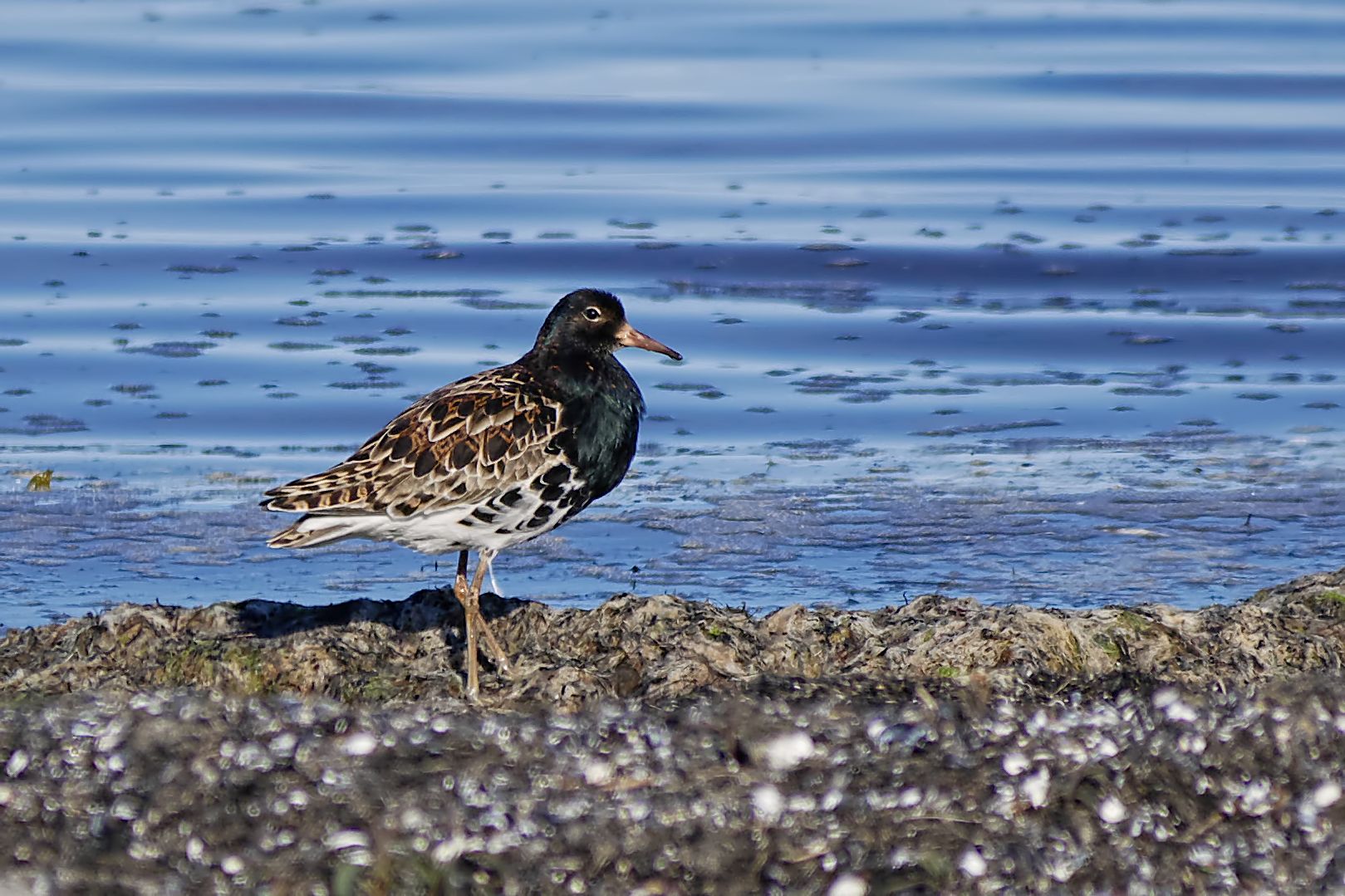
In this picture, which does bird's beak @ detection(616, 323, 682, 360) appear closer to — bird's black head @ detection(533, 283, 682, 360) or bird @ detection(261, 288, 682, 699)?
bird's black head @ detection(533, 283, 682, 360)

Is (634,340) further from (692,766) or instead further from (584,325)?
(692,766)

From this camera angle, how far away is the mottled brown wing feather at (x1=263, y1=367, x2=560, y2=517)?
7.43 meters

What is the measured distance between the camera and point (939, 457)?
1113 centimetres

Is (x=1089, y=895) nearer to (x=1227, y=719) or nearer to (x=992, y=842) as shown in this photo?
(x=992, y=842)

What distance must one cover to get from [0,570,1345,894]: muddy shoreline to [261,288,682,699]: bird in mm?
435

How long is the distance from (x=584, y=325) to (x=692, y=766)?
2.24 meters

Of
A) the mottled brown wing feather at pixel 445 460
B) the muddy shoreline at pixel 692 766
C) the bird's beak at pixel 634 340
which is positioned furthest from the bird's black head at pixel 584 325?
the muddy shoreline at pixel 692 766

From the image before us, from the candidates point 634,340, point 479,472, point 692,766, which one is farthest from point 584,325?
point 692,766

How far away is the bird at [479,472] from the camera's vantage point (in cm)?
744

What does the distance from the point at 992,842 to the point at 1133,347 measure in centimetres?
797

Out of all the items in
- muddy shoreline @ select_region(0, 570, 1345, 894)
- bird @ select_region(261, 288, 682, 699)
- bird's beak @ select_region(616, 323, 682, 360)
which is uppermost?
bird's beak @ select_region(616, 323, 682, 360)

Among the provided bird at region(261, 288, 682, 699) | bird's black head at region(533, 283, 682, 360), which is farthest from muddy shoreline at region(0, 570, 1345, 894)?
bird's black head at region(533, 283, 682, 360)

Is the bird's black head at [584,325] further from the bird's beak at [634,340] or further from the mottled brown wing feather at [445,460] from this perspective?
the mottled brown wing feather at [445,460]

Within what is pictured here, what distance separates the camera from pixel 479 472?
7.42 metres
